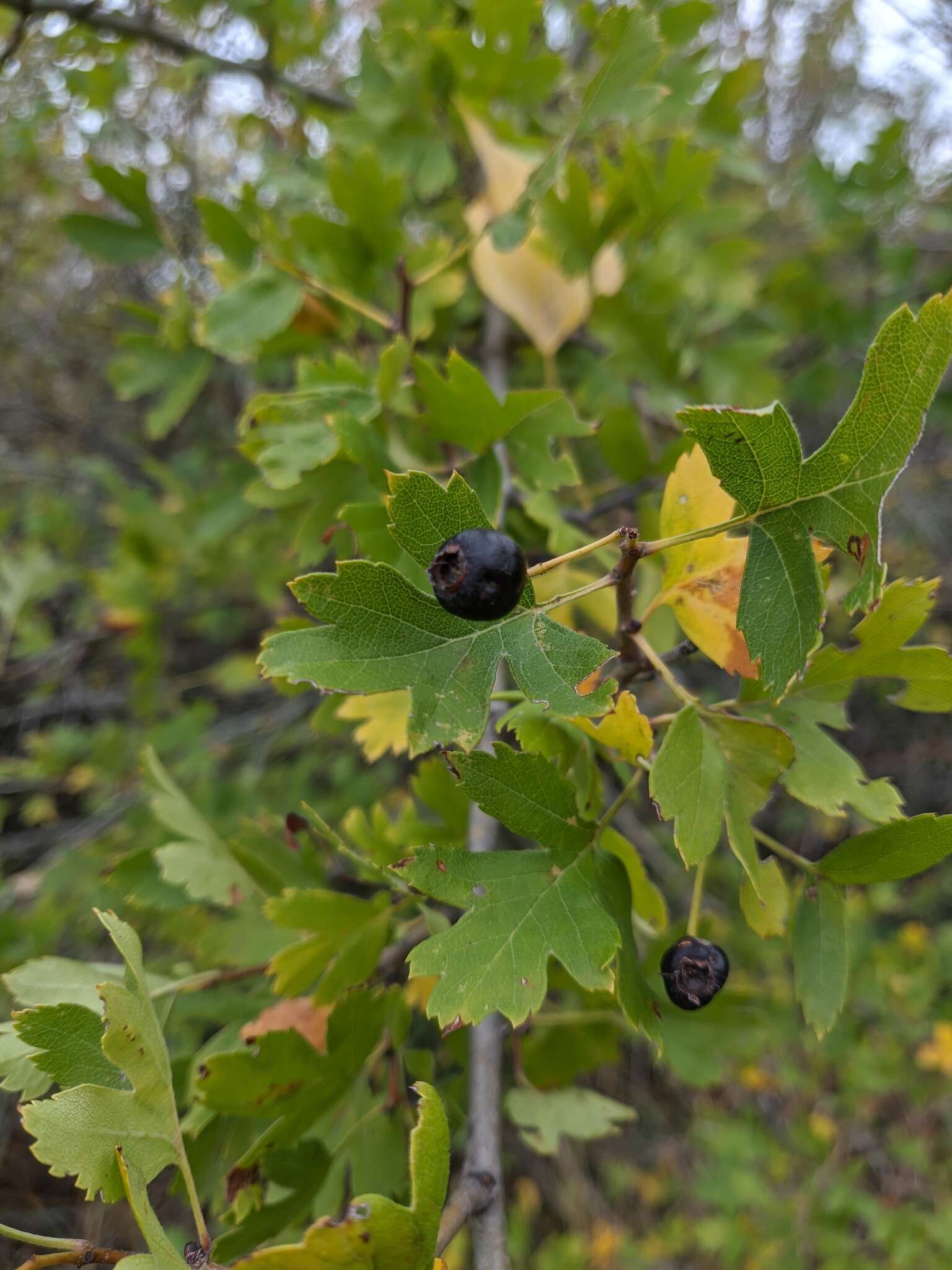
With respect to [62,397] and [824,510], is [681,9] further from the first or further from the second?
[62,397]

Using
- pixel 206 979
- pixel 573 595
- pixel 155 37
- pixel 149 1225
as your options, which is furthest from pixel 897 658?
pixel 155 37

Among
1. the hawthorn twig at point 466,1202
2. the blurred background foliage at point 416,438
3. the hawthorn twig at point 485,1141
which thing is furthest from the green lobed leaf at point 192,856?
the hawthorn twig at point 466,1202

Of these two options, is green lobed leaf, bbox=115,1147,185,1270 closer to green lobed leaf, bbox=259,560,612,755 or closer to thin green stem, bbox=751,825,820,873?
green lobed leaf, bbox=259,560,612,755

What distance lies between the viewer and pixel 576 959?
0.65m

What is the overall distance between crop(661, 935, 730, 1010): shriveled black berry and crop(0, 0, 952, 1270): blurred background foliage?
0.84 ft

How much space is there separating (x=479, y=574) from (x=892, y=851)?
46 cm

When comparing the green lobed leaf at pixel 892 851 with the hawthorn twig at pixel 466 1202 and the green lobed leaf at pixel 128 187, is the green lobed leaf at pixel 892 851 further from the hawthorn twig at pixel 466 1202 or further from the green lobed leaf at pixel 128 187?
the green lobed leaf at pixel 128 187

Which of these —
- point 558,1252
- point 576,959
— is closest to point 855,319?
point 576,959

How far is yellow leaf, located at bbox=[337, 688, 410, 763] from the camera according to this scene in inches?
38.4

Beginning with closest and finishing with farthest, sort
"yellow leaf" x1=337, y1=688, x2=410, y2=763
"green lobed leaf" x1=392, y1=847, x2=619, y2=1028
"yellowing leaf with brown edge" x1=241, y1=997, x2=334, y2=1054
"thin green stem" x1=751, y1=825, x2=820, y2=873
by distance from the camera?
"green lobed leaf" x1=392, y1=847, x2=619, y2=1028 < "thin green stem" x1=751, y1=825, x2=820, y2=873 < "yellowing leaf with brown edge" x1=241, y1=997, x2=334, y2=1054 < "yellow leaf" x1=337, y1=688, x2=410, y2=763

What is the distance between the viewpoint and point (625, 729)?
68 cm

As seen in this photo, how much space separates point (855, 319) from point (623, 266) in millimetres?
932

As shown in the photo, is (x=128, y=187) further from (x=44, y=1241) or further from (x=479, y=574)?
(x=44, y=1241)

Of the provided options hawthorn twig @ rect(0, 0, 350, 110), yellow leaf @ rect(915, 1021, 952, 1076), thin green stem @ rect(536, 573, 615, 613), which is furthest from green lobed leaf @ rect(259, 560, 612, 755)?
yellow leaf @ rect(915, 1021, 952, 1076)
